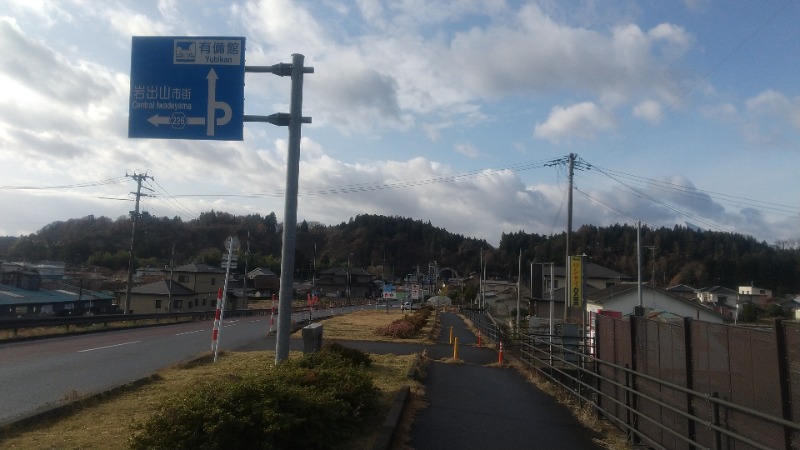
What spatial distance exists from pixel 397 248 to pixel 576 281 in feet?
430

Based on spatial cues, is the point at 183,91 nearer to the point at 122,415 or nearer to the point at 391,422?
the point at 122,415

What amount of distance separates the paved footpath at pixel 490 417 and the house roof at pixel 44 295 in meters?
38.0

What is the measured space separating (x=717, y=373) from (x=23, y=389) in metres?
10.8

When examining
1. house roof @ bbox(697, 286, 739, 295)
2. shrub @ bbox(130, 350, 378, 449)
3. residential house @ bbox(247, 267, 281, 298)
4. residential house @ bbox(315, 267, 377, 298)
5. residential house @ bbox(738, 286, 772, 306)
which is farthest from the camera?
residential house @ bbox(315, 267, 377, 298)

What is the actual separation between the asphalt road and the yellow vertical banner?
36.0 ft

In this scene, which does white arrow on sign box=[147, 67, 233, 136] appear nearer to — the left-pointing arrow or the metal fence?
the left-pointing arrow

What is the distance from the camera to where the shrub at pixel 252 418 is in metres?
5.83

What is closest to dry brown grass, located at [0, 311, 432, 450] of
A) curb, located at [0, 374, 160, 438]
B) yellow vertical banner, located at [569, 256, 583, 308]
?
curb, located at [0, 374, 160, 438]

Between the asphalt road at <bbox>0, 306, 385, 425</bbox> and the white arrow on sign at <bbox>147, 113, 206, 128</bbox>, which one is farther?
the asphalt road at <bbox>0, 306, 385, 425</bbox>

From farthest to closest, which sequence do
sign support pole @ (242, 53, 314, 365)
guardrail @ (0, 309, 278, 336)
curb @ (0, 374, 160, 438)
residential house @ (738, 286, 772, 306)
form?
residential house @ (738, 286, 772, 306)
guardrail @ (0, 309, 278, 336)
sign support pole @ (242, 53, 314, 365)
curb @ (0, 374, 160, 438)

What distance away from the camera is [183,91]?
9430 mm

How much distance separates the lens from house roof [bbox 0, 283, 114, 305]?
42.9 m

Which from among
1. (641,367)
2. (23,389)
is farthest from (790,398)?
(23,389)

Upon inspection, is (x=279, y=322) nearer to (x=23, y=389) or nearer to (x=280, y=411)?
(x=280, y=411)
